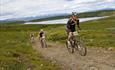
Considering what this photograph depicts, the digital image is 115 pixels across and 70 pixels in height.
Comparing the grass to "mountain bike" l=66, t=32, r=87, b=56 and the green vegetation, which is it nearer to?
the green vegetation

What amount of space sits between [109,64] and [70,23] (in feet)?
22.5

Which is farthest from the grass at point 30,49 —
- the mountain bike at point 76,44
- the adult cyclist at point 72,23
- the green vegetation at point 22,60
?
the adult cyclist at point 72,23

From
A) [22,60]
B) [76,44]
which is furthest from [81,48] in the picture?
[22,60]

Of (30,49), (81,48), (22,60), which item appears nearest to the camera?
(81,48)

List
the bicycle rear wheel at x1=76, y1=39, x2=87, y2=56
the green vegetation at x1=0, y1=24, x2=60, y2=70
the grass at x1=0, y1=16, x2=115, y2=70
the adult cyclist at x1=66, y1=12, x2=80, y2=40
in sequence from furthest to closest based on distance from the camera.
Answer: the adult cyclist at x1=66, y1=12, x2=80, y2=40 < the bicycle rear wheel at x1=76, y1=39, x2=87, y2=56 < the grass at x1=0, y1=16, x2=115, y2=70 < the green vegetation at x1=0, y1=24, x2=60, y2=70

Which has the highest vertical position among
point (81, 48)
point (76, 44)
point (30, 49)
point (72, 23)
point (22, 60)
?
point (72, 23)

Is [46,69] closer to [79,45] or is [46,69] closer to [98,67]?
[98,67]

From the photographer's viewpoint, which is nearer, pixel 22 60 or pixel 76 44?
pixel 22 60

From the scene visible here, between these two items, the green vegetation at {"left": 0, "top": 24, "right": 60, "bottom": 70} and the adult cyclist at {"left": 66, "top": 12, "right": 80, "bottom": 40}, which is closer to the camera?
the green vegetation at {"left": 0, "top": 24, "right": 60, "bottom": 70}

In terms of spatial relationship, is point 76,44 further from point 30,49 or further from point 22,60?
point 30,49

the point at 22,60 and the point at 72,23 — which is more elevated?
the point at 72,23

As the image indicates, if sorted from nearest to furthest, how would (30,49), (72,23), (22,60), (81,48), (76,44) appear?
1. (81,48)
2. (72,23)
3. (22,60)
4. (76,44)
5. (30,49)

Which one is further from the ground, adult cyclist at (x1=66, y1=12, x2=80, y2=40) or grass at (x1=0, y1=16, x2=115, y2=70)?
adult cyclist at (x1=66, y1=12, x2=80, y2=40)

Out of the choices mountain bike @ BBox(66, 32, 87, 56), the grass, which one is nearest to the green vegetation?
the grass
